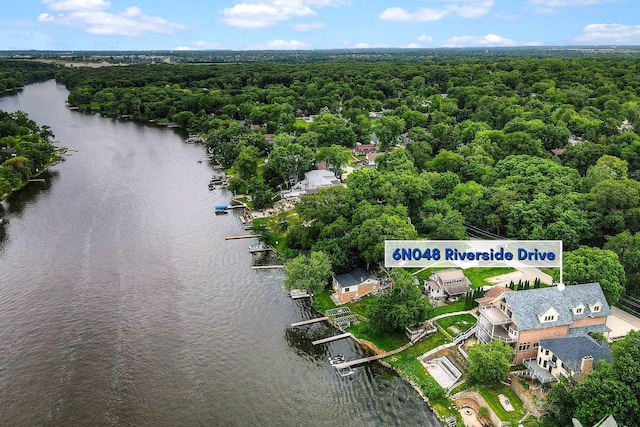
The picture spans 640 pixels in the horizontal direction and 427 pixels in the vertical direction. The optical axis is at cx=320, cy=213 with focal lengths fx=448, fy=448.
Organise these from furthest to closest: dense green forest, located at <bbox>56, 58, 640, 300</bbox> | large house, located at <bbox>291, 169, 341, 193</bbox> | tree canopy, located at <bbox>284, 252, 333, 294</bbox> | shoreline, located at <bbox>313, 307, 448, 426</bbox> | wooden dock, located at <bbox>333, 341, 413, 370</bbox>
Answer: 1. large house, located at <bbox>291, 169, 341, 193</bbox>
2. dense green forest, located at <bbox>56, 58, 640, 300</bbox>
3. tree canopy, located at <bbox>284, 252, 333, 294</bbox>
4. wooden dock, located at <bbox>333, 341, 413, 370</bbox>
5. shoreline, located at <bbox>313, 307, 448, 426</bbox>

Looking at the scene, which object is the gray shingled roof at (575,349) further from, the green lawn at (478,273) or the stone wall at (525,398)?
the green lawn at (478,273)

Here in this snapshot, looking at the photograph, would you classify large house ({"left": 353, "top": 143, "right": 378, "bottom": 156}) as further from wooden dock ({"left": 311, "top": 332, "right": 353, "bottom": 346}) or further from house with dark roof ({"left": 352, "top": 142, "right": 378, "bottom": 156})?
wooden dock ({"left": 311, "top": 332, "right": 353, "bottom": 346})

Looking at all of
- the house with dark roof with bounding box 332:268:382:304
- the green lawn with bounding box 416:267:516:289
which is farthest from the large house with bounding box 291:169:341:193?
the green lawn with bounding box 416:267:516:289

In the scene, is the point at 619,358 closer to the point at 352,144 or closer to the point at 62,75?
the point at 352,144

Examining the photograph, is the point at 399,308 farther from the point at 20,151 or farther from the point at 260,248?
the point at 20,151

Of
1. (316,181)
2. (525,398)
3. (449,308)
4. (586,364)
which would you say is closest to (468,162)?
(316,181)


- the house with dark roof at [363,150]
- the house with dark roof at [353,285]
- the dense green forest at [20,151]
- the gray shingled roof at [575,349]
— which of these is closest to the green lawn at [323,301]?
the house with dark roof at [353,285]
